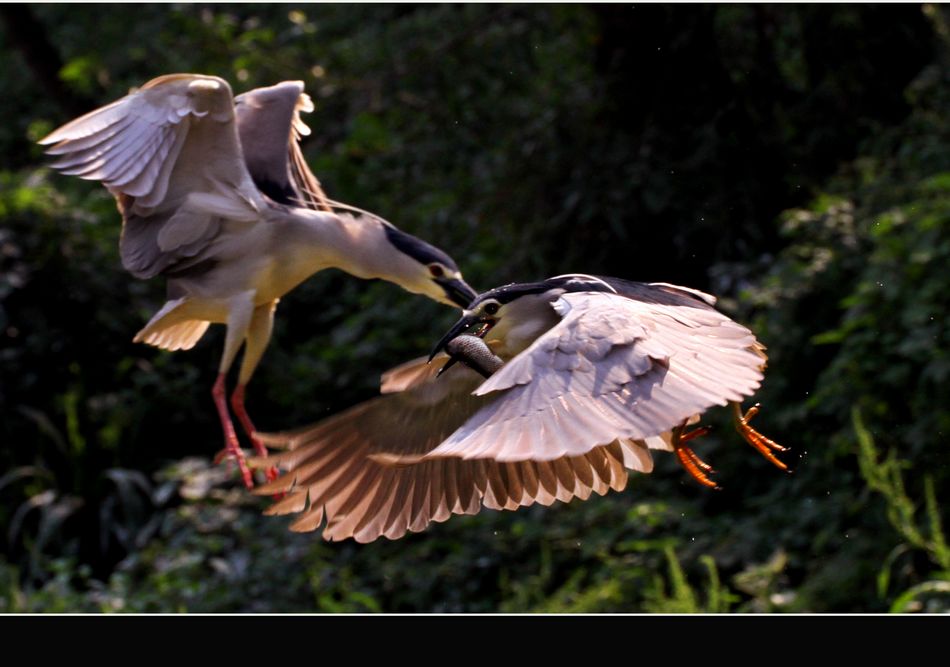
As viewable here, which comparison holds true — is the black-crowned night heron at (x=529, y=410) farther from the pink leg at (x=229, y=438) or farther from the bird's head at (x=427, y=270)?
the bird's head at (x=427, y=270)

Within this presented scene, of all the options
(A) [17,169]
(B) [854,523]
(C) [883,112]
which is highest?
(A) [17,169]

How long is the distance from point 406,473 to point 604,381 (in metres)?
0.66

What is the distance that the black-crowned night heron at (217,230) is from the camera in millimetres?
3607

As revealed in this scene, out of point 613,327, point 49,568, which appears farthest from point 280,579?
point 613,327

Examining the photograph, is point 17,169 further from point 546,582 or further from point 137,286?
point 546,582

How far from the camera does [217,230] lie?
3.80m

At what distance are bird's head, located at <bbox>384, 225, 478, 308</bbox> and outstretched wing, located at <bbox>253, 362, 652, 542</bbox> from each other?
1.65 ft

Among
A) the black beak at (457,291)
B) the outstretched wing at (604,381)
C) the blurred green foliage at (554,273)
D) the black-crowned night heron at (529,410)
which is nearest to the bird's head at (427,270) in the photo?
the black beak at (457,291)

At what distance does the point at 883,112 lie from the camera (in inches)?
257

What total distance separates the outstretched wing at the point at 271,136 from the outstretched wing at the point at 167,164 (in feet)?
0.64

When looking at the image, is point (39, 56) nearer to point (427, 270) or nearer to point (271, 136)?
point (271, 136)

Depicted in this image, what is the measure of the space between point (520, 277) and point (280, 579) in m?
1.65

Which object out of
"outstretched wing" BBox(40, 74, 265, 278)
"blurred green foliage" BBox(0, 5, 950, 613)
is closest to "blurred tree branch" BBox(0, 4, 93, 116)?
"blurred green foliage" BBox(0, 5, 950, 613)

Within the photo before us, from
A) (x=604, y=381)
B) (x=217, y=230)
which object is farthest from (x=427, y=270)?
(x=604, y=381)
